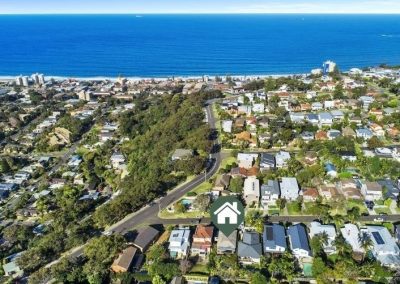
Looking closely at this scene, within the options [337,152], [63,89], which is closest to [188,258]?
[337,152]

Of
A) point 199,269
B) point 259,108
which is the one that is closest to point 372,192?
point 199,269

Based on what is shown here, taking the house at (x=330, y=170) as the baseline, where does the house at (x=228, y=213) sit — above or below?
above

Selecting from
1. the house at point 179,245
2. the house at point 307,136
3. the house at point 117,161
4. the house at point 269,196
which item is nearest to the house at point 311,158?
the house at point 307,136

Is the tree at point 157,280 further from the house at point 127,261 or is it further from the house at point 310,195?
the house at point 310,195

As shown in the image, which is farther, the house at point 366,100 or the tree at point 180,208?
the house at point 366,100

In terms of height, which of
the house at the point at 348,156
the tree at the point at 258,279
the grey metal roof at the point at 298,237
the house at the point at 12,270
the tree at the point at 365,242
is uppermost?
the house at the point at 348,156

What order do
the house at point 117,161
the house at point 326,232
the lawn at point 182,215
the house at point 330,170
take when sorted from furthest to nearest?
the house at point 117,161
the house at point 330,170
the lawn at point 182,215
the house at point 326,232

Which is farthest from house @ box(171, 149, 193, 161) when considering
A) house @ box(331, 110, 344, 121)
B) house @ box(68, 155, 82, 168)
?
house @ box(331, 110, 344, 121)

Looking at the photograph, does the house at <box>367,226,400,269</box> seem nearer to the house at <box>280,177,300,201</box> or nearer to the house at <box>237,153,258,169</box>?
the house at <box>280,177,300,201</box>

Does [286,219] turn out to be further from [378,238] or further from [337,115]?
[337,115]

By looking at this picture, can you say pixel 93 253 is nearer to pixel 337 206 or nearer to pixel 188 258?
pixel 188 258
